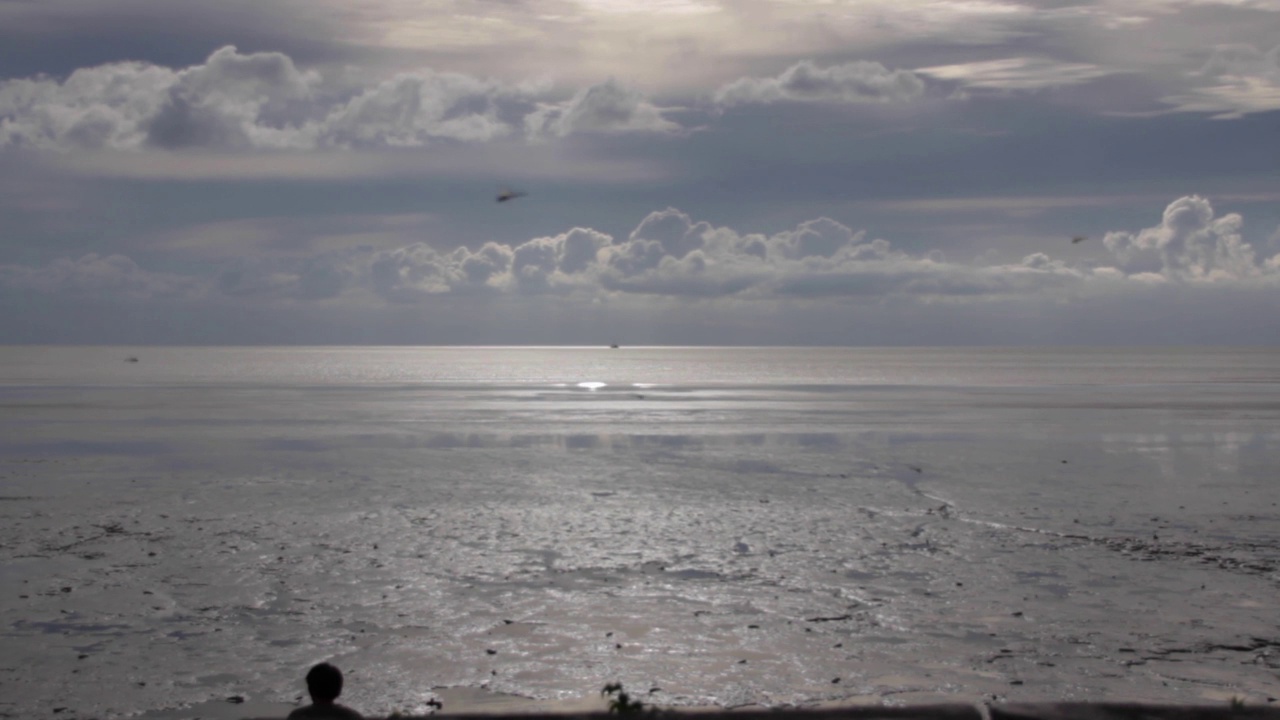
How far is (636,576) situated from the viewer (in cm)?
1382

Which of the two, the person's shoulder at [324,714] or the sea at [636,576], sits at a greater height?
the person's shoulder at [324,714]

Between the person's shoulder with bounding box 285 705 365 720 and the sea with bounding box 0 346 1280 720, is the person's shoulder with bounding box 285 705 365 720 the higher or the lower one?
the higher one

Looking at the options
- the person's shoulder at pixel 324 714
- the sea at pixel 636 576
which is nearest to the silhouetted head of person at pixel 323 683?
the person's shoulder at pixel 324 714


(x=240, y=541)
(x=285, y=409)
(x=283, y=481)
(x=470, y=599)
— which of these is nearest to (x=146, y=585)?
(x=240, y=541)

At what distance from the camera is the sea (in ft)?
31.6

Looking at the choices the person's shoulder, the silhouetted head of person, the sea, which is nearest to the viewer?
the person's shoulder

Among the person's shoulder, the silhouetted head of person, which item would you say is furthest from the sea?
the person's shoulder

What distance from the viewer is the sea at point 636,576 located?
31.6 feet

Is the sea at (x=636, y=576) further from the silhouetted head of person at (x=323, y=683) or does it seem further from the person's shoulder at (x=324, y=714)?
the person's shoulder at (x=324, y=714)

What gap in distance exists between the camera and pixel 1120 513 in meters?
19.0

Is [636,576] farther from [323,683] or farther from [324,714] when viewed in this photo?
[324,714]

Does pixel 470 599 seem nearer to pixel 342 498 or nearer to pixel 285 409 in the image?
pixel 342 498

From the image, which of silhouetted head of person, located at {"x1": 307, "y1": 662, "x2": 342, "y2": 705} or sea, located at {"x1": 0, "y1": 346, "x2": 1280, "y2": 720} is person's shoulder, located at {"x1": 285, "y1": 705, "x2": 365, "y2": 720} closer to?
silhouetted head of person, located at {"x1": 307, "y1": 662, "x2": 342, "y2": 705}

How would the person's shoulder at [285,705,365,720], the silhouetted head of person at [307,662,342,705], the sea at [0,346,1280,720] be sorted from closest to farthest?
the person's shoulder at [285,705,365,720], the silhouetted head of person at [307,662,342,705], the sea at [0,346,1280,720]
